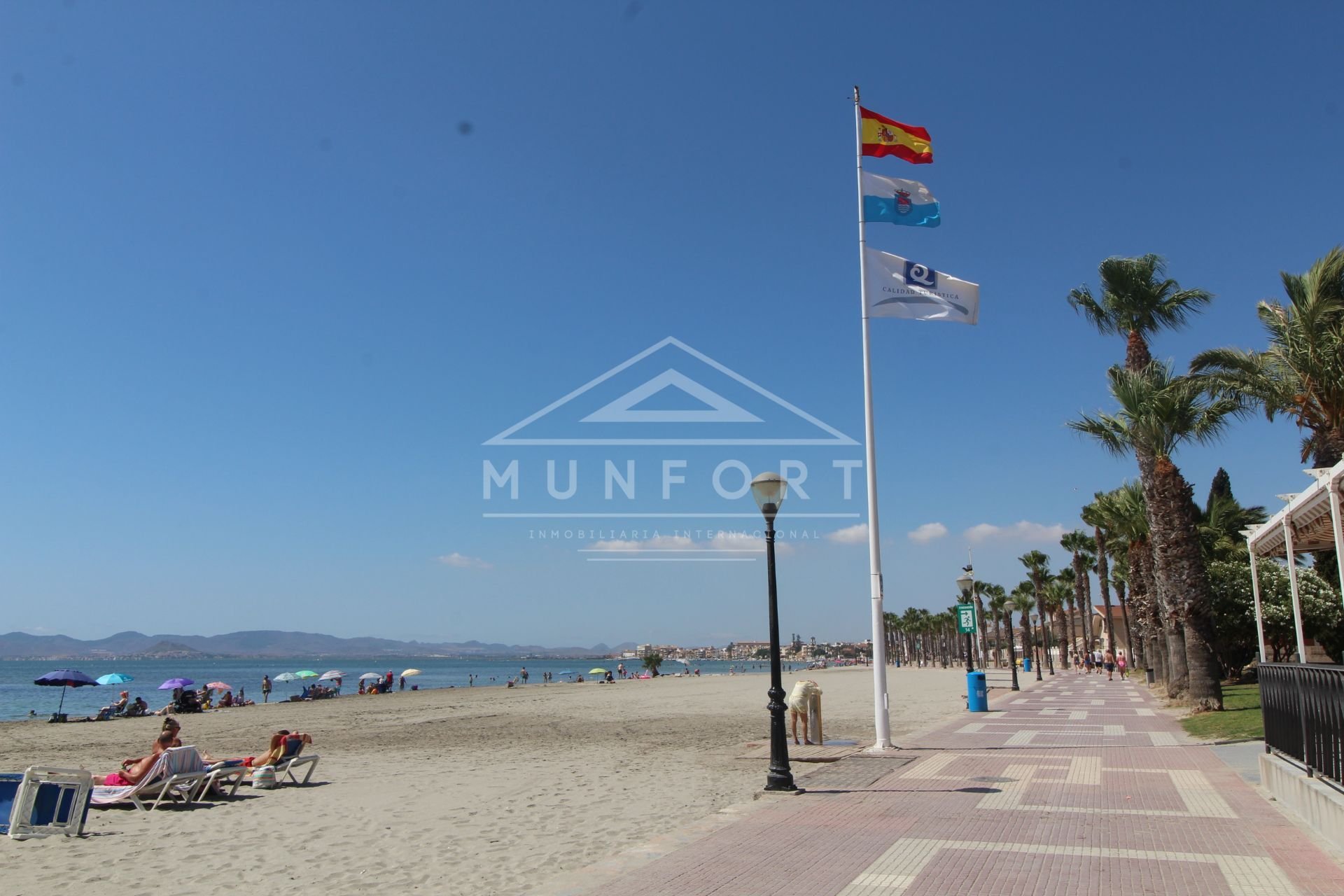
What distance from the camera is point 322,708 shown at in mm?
38188

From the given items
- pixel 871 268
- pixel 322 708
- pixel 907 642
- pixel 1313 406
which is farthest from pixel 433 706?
pixel 907 642

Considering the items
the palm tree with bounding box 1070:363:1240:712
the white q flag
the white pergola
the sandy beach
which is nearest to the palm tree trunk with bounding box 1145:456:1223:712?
the palm tree with bounding box 1070:363:1240:712

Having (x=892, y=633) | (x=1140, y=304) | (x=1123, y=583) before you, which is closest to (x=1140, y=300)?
(x=1140, y=304)

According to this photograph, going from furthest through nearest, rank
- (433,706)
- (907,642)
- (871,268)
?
(907,642) → (433,706) → (871,268)

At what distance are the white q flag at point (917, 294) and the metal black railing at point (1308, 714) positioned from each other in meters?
7.42

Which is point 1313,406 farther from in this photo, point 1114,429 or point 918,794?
point 918,794

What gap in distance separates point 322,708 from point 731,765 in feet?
97.8

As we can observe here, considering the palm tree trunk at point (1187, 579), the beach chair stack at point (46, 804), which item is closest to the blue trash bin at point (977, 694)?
the palm tree trunk at point (1187, 579)

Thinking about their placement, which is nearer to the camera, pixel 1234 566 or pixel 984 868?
pixel 984 868

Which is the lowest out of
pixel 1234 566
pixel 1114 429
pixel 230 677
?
pixel 230 677

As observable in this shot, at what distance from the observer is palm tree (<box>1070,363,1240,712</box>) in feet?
68.2

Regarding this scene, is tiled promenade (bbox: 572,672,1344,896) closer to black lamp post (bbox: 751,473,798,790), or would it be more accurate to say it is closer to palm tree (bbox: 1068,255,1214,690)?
black lamp post (bbox: 751,473,798,790)

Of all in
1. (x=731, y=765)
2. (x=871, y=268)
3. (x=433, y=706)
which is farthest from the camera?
(x=433, y=706)

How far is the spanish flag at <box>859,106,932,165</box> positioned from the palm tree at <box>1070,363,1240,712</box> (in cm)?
973
